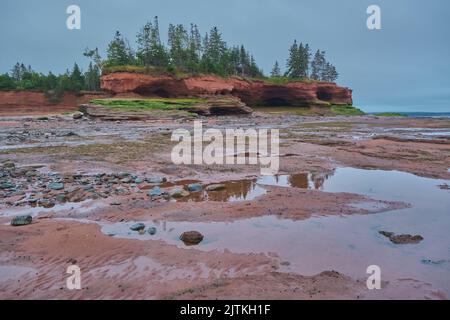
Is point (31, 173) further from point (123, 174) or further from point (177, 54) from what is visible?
point (177, 54)

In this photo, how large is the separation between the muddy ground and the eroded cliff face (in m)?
40.7

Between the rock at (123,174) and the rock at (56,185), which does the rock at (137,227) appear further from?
the rock at (123,174)

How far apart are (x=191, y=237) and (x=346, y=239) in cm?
298

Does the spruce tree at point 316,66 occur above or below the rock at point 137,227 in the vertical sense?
above

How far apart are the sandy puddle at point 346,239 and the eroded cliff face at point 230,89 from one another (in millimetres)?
51321

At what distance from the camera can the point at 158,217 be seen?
739 centimetres

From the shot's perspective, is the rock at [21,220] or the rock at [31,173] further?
the rock at [31,173]

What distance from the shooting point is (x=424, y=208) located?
8141 millimetres

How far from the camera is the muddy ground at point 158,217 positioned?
14.6 feet

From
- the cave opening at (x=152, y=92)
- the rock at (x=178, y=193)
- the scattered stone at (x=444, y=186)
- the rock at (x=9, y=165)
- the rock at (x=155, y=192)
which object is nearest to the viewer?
the rock at (x=155, y=192)

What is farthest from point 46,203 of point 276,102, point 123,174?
point 276,102

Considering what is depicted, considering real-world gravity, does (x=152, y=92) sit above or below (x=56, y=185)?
above

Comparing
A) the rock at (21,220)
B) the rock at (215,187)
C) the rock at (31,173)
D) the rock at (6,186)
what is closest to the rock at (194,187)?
the rock at (215,187)

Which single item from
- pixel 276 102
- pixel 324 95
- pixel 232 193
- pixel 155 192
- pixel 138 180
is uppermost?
pixel 324 95
